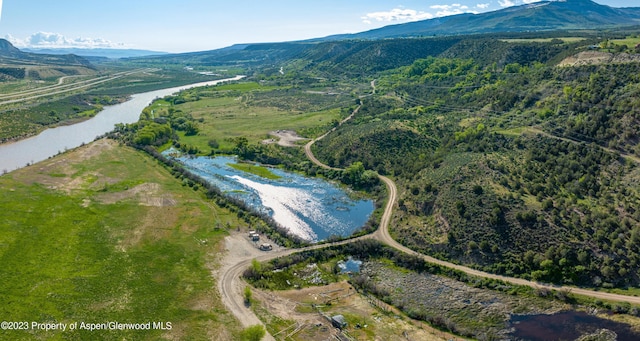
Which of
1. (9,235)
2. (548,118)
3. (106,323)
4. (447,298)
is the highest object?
(548,118)

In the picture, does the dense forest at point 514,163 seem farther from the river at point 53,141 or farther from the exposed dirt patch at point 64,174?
the river at point 53,141

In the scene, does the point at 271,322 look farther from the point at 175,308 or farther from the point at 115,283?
the point at 115,283

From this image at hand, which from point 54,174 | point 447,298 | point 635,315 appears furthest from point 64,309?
point 635,315

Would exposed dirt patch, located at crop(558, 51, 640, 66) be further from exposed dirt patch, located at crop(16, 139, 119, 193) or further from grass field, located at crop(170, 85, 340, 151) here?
exposed dirt patch, located at crop(16, 139, 119, 193)

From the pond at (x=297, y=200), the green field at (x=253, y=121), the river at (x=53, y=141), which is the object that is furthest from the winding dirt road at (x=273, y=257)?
the river at (x=53, y=141)

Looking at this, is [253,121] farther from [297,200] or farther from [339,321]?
[339,321]

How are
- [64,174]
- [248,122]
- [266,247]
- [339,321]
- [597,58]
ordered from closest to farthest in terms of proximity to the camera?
[339,321]
[266,247]
[64,174]
[597,58]
[248,122]

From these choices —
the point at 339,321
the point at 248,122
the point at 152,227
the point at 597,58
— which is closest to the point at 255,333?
the point at 339,321
